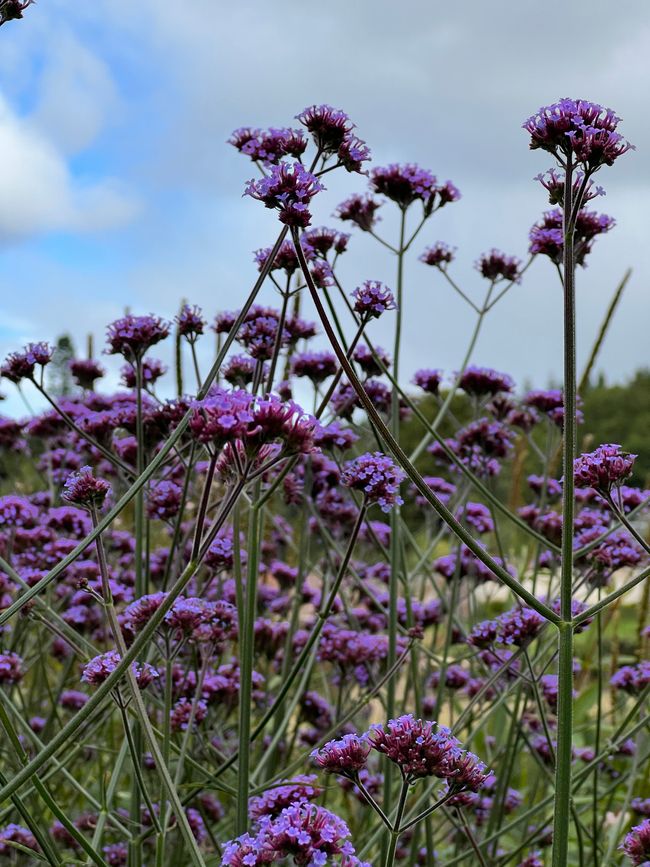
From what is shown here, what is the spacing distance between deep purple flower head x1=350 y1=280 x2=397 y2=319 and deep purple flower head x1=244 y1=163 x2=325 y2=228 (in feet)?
1.93

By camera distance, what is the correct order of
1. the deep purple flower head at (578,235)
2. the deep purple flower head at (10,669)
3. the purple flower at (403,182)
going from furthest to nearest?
the purple flower at (403,182) < the deep purple flower head at (10,669) < the deep purple flower head at (578,235)

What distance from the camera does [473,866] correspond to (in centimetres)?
323

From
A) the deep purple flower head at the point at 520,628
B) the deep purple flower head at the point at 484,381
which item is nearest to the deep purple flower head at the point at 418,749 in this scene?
the deep purple flower head at the point at 520,628

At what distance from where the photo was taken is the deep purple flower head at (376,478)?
2.15 m

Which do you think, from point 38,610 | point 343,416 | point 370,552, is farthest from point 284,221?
point 370,552

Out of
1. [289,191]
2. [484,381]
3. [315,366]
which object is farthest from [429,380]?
[289,191]

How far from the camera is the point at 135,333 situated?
2562mm

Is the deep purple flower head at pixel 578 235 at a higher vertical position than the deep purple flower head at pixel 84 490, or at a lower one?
higher

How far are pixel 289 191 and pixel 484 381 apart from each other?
Result: 186cm

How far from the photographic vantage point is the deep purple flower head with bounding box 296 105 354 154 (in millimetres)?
2104

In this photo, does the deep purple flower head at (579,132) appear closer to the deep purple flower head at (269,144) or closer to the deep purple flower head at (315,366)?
the deep purple flower head at (269,144)

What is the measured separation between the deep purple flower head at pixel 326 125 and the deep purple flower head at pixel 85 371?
164 centimetres

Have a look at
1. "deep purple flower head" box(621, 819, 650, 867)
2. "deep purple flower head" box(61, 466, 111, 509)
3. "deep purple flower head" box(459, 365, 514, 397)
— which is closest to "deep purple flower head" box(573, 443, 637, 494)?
"deep purple flower head" box(621, 819, 650, 867)

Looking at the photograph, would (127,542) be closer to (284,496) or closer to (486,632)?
(284,496)
